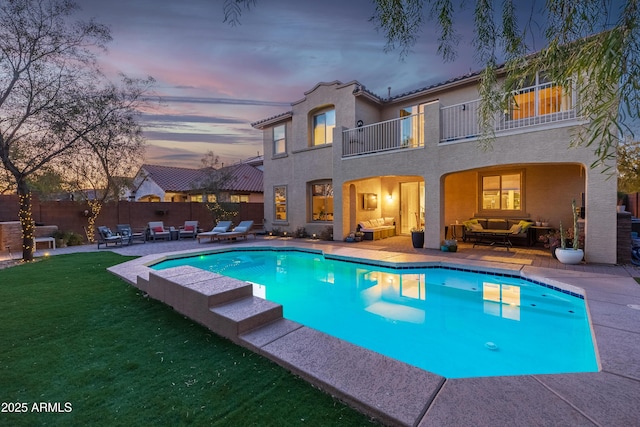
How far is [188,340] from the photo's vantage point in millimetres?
3734

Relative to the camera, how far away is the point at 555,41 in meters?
2.81

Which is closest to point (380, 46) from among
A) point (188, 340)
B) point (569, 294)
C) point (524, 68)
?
point (524, 68)

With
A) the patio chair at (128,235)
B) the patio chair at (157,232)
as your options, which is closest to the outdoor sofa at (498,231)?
the patio chair at (157,232)

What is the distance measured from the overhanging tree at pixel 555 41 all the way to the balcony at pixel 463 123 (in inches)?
106

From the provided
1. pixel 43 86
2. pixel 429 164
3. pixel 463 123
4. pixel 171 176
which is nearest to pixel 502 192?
pixel 463 123

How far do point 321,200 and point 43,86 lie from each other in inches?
436

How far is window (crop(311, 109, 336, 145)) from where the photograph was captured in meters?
15.0

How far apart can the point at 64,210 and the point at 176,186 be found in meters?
9.74

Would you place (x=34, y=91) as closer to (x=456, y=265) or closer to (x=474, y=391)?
(x=474, y=391)

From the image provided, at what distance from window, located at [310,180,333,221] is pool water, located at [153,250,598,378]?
5.99 meters

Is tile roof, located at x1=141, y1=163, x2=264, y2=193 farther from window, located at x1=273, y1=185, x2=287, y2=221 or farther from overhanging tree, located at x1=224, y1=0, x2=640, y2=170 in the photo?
overhanging tree, located at x1=224, y1=0, x2=640, y2=170

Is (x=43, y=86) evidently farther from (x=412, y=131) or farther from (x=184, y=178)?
(x=184, y=178)

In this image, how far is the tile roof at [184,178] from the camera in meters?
23.0

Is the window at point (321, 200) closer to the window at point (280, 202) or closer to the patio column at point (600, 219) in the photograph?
the window at point (280, 202)
